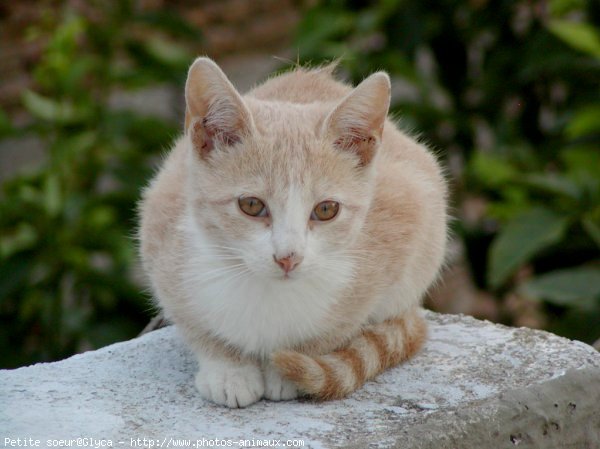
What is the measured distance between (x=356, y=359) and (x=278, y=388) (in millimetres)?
248

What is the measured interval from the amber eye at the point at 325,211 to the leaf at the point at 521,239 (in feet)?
5.20

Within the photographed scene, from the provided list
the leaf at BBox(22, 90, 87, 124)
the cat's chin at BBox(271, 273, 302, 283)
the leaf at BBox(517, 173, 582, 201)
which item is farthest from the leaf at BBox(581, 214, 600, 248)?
the leaf at BBox(22, 90, 87, 124)

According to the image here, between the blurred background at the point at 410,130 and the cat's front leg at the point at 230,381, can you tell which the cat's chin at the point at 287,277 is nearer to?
the cat's front leg at the point at 230,381

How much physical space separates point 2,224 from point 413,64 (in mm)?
2207

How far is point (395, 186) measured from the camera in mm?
3119

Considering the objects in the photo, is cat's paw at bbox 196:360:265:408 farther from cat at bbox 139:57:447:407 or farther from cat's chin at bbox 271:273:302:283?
cat's chin at bbox 271:273:302:283

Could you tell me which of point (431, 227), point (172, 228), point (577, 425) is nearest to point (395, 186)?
point (431, 227)

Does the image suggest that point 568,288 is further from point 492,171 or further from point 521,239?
point 492,171

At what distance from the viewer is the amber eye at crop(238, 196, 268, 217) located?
2678mm

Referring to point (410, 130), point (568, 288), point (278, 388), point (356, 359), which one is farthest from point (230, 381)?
point (410, 130)

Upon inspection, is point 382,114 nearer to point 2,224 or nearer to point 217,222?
point 217,222

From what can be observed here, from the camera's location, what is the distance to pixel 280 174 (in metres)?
2.69

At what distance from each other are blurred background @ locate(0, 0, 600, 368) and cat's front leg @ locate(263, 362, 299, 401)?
4.80ft

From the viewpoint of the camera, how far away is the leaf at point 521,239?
166 inches
